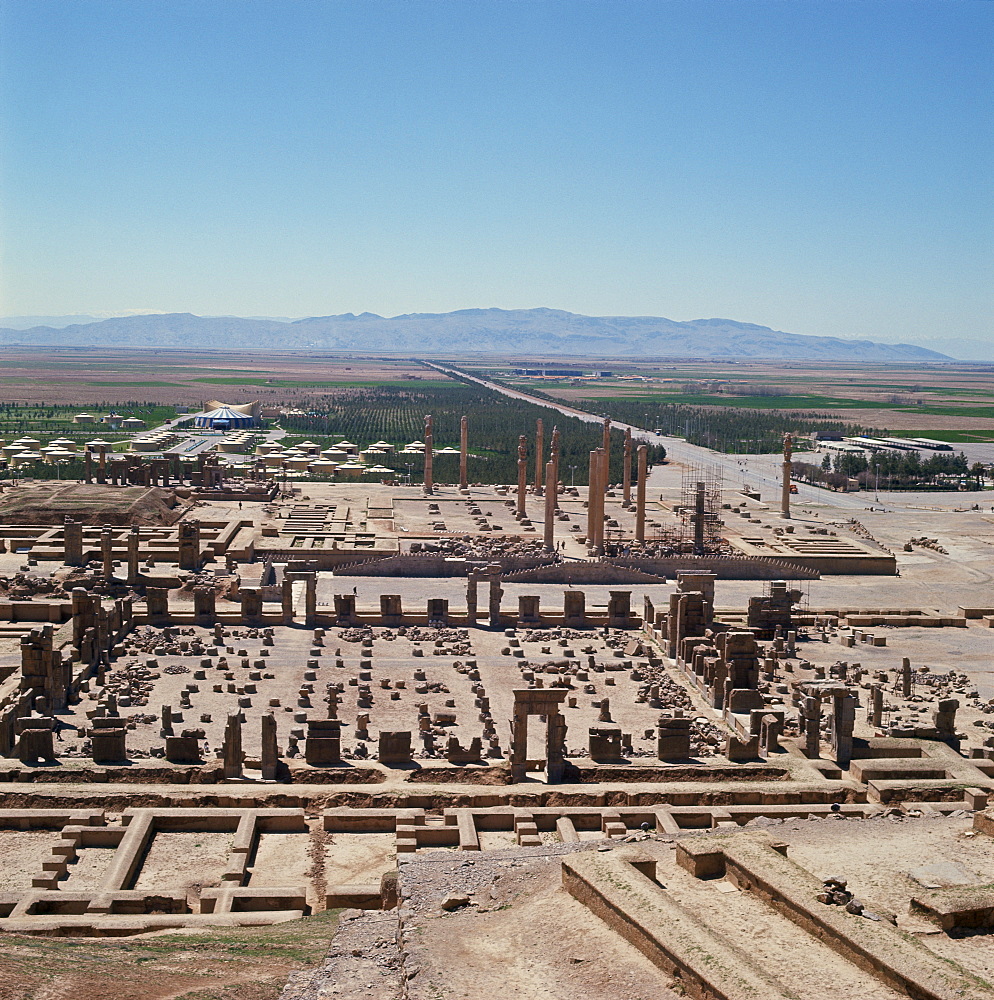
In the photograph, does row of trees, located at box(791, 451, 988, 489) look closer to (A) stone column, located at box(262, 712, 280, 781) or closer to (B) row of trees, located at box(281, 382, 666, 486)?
(B) row of trees, located at box(281, 382, 666, 486)

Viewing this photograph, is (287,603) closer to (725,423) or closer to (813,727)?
(813,727)

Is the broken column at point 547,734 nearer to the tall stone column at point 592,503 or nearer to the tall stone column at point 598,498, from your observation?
the tall stone column at point 598,498

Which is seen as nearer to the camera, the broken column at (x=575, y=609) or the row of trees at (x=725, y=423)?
the broken column at (x=575, y=609)

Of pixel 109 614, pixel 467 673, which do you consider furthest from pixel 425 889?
pixel 109 614

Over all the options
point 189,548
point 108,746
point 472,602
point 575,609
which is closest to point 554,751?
point 108,746

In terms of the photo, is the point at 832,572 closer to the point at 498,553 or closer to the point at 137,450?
the point at 498,553

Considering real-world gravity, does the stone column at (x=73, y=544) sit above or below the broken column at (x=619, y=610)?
above

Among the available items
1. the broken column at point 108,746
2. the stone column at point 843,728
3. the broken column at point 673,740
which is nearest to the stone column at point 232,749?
the broken column at point 108,746
